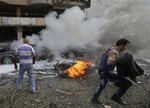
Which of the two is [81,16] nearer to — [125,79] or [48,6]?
[48,6]

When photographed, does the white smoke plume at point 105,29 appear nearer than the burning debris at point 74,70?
No

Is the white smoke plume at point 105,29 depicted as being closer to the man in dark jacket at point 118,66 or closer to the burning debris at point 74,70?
the burning debris at point 74,70

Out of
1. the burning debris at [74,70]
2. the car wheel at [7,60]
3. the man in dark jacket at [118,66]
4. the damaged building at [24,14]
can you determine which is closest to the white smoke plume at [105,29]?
the car wheel at [7,60]

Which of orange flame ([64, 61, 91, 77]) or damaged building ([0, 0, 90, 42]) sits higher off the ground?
damaged building ([0, 0, 90, 42])

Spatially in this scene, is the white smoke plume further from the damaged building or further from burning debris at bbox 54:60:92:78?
the damaged building

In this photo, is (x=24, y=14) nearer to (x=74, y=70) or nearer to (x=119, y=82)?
(x=74, y=70)

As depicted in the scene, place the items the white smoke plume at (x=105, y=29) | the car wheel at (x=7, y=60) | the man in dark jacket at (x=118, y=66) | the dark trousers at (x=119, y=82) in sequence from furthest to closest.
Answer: the car wheel at (x=7, y=60) → the white smoke plume at (x=105, y=29) → the dark trousers at (x=119, y=82) → the man in dark jacket at (x=118, y=66)

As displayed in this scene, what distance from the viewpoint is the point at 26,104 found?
7512 mm

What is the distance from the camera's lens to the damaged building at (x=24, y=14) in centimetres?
2925

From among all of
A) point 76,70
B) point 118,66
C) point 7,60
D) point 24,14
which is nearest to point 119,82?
point 118,66

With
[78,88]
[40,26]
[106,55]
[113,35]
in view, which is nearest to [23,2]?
[40,26]

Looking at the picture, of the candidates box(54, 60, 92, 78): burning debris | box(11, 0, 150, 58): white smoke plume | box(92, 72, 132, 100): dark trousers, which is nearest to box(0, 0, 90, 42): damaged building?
box(11, 0, 150, 58): white smoke plume

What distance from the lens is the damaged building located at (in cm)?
2925

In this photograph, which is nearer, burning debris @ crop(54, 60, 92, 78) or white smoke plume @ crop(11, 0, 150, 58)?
burning debris @ crop(54, 60, 92, 78)
